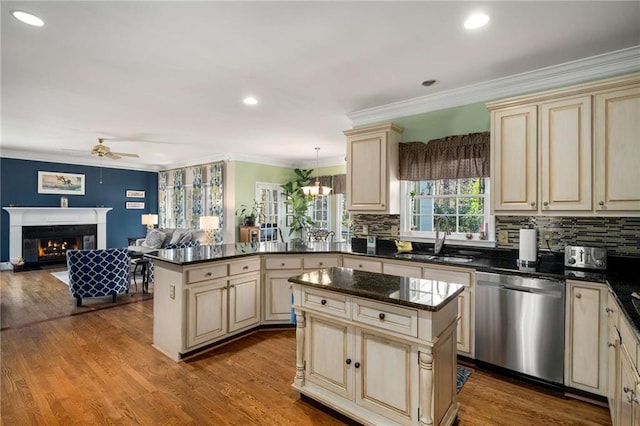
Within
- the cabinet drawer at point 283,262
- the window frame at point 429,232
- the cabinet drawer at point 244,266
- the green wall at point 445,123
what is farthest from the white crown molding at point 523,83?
the cabinet drawer at point 244,266

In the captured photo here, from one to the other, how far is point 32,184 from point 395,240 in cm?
850

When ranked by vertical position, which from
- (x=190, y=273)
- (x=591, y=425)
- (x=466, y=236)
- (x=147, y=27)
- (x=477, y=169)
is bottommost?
(x=591, y=425)

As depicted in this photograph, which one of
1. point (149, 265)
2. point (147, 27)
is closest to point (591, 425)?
point (147, 27)

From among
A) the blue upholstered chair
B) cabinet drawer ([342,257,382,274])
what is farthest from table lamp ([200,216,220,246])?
cabinet drawer ([342,257,382,274])

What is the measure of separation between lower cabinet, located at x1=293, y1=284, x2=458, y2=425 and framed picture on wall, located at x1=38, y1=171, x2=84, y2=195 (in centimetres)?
843

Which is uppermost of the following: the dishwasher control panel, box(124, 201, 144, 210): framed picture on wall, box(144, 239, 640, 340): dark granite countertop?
box(124, 201, 144, 210): framed picture on wall

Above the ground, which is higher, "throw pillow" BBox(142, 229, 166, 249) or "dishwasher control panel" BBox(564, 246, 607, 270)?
"dishwasher control panel" BBox(564, 246, 607, 270)

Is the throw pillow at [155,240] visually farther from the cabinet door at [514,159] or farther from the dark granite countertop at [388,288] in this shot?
the cabinet door at [514,159]

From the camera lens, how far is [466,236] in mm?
3637

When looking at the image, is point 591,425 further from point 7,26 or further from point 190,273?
point 7,26

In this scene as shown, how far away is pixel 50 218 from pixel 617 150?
10.2 meters

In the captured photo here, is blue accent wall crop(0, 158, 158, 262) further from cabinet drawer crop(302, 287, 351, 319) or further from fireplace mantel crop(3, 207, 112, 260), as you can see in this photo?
cabinet drawer crop(302, 287, 351, 319)

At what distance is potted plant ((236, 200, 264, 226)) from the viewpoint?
7747mm

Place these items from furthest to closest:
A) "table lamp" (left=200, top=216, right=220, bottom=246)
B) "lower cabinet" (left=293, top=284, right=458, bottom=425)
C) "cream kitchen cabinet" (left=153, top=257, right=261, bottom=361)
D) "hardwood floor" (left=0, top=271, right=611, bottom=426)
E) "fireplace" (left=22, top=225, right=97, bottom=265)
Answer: "fireplace" (left=22, top=225, right=97, bottom=265) < "table lamp" (left=200, top=216, right=220, bottom=246) < "cream kitchen cabinet" (left=153, top=257, right=261, bottom=361) < "hardwood floor" (left=0, top=271, right=611, bottom=426) < "lower cabinet" (left=293, top=284, right=458, bottom=425)
